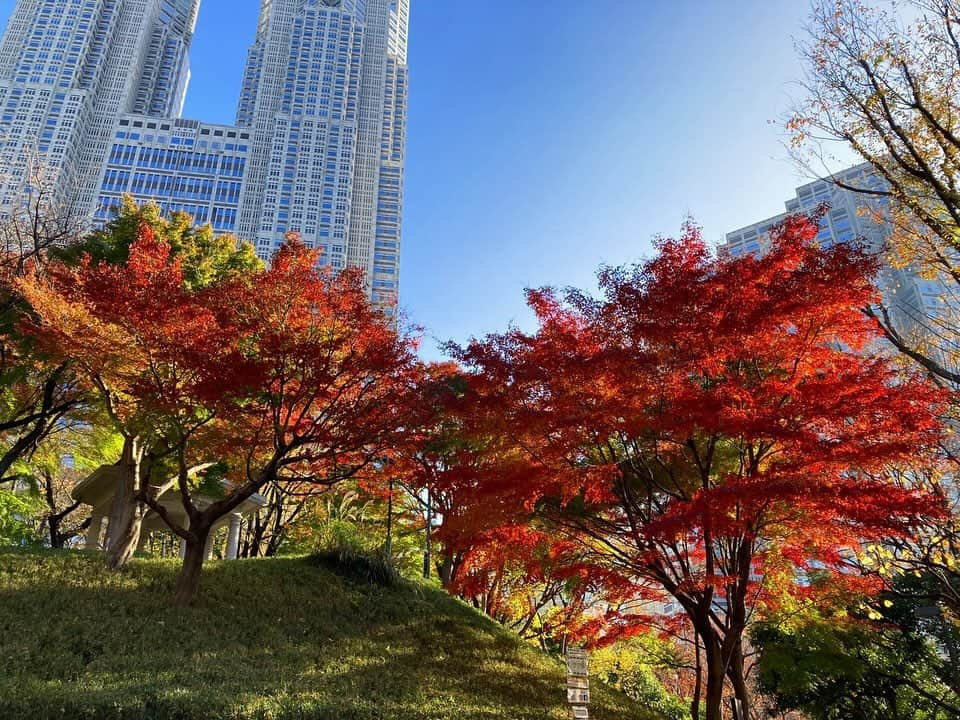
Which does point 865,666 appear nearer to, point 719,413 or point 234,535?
point 719,413

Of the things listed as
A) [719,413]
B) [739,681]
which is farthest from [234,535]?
[719,413]

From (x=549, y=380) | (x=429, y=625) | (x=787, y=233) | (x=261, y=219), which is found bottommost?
(x=429, y=625)

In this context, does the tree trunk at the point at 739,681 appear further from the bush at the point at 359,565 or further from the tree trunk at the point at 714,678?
the bush at the point at 359,565

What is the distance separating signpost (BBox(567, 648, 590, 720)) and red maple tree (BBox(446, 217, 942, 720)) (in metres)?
1.74

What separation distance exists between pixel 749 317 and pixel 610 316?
186cm

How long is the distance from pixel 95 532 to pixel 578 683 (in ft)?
51.1

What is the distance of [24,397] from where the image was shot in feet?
48.8

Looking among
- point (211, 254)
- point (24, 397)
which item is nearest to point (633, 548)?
point (211, 254)

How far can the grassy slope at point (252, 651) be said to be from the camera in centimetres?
572

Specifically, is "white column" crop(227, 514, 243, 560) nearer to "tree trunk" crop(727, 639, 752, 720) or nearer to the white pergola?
the white pergola

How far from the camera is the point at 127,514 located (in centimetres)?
998

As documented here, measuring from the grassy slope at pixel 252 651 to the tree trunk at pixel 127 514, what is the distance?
1.16 feet

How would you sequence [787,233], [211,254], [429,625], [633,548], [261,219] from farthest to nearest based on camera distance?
[261,219], [211,254], [429,625], [633,548], [787,233]

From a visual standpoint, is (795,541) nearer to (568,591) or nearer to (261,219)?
(568,591)
